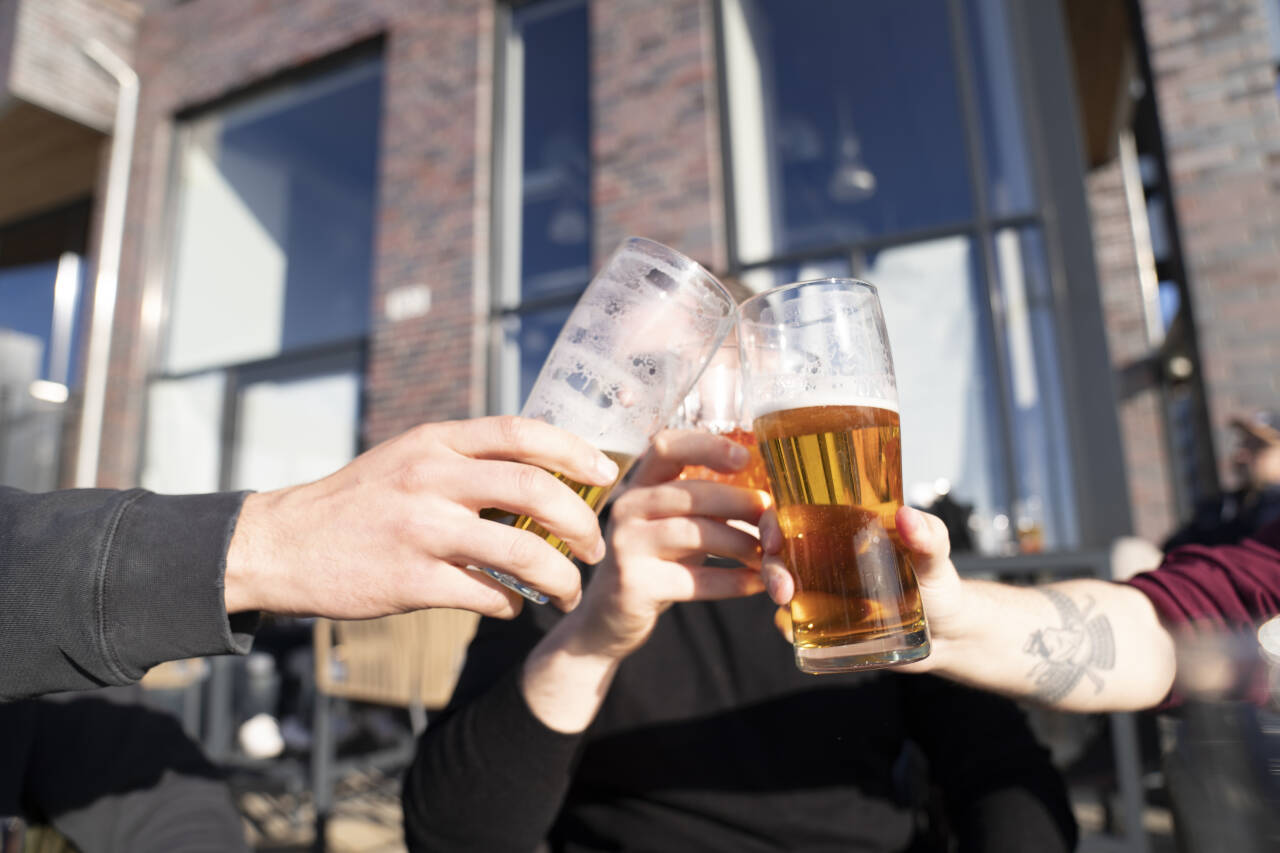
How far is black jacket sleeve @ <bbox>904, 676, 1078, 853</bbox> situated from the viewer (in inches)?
41.5

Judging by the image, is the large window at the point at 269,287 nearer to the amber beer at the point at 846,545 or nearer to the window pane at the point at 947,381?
the window pane at the point at 947,381

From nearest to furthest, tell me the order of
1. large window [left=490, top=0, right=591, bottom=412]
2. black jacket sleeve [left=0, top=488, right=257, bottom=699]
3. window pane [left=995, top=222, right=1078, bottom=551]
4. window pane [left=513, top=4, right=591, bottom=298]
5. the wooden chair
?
black jacket sleeve [left=0, top=488, right=257, bottom=699]
the wooden chair
window pane [left=995, top=222, right=1078, bottom=551]
large window [left=490, top=0, right=591, bottom=412]
window pane [left=513, top=4, right=591, bottom=298]

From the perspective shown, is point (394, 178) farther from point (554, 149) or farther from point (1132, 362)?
point (1132, 362)

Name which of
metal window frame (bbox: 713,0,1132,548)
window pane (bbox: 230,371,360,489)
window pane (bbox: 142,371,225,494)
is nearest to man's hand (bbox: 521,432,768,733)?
metal window frame (bbox: 713,0,1132,548)

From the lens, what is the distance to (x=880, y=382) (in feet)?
2.39

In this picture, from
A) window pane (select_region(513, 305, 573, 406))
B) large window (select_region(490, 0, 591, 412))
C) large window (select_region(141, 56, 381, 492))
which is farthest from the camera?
large window (select_region(141, 56, 381, 492))

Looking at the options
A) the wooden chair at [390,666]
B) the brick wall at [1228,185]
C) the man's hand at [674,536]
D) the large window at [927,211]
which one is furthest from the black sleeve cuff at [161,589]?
the brick wall at [1228,185]

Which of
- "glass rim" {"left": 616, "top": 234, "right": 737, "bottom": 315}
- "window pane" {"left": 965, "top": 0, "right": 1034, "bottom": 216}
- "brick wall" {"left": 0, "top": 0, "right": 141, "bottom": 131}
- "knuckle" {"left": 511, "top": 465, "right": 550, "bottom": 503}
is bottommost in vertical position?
"knuckle" {"left": 511, "top": 465, "right": 550, "bottom": 503}

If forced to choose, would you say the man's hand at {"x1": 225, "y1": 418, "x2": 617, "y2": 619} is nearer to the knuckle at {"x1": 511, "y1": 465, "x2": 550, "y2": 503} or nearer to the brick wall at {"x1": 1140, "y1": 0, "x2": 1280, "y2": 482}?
the knuckle at {"x1": 511, "y1": 465, "x2": 550, "y2": 503}

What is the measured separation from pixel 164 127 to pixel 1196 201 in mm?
7591

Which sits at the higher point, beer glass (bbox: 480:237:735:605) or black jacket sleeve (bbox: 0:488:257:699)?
beer glass (bbox: 480:237:735:605)

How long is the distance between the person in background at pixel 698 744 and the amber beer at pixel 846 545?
0.12 meters

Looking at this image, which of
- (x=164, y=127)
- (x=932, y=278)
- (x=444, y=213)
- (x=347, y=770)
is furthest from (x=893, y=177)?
(x=164, y=127)

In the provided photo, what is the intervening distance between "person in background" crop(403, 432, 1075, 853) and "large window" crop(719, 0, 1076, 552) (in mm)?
2330
